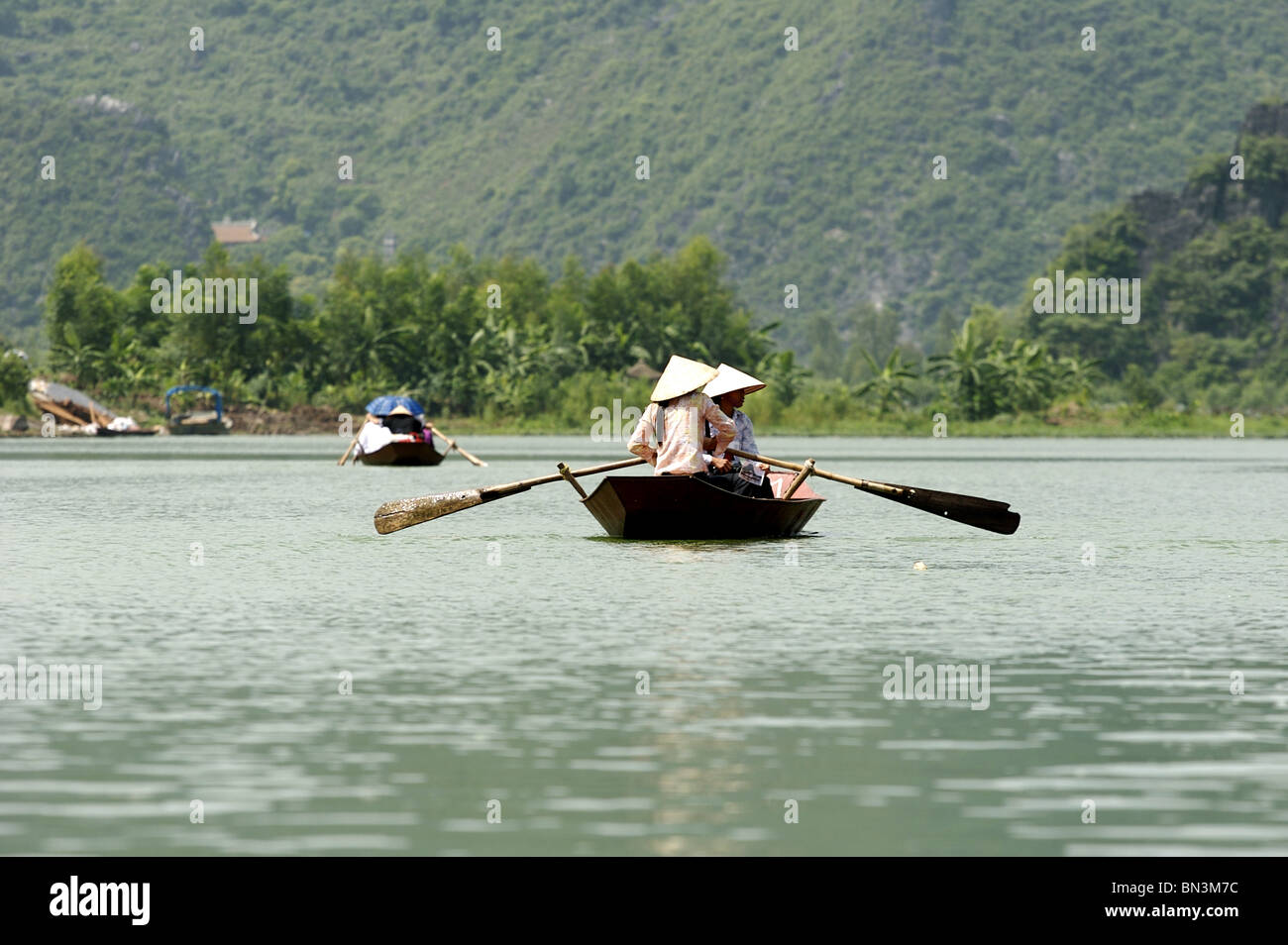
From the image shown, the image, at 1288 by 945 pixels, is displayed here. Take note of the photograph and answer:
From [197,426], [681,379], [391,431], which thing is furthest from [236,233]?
[681,379]

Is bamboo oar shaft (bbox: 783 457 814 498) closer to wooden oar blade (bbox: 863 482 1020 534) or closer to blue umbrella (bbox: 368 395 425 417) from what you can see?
wooden oar blade (bbox: 863 482 1020 534)

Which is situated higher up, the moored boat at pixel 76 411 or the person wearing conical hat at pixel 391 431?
the moored boat at pixel 76 411

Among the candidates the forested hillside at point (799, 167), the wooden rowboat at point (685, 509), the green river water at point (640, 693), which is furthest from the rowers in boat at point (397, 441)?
the forested hillside at point (799, 167)

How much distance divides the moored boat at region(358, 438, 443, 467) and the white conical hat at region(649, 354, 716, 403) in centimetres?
3047

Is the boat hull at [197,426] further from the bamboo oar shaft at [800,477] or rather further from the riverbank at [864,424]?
the bamboo oar shaft at [800,477]

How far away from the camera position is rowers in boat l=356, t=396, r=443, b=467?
5225 centimetres

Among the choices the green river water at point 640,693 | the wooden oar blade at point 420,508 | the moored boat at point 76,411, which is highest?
the moored boat at point 76,411

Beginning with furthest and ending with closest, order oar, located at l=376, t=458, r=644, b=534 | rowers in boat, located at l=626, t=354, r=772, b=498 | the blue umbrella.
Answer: the blue umbrella < oar, located at l=376, t=458, r=644, b=534 < rowers in boat, located at l=626, t=354, r=772, b=498

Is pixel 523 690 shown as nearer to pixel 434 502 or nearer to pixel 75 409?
pixel 434 502

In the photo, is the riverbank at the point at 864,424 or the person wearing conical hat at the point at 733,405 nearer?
the person wearing conical hat at the point at 733,405

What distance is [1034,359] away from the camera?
83125mm

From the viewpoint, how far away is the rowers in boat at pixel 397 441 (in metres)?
52.2

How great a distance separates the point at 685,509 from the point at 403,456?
3110cm

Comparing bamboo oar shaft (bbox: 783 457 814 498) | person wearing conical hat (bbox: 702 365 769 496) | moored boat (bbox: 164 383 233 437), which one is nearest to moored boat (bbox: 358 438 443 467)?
person wearing conical hat (bbox: 702 365 769 496)
